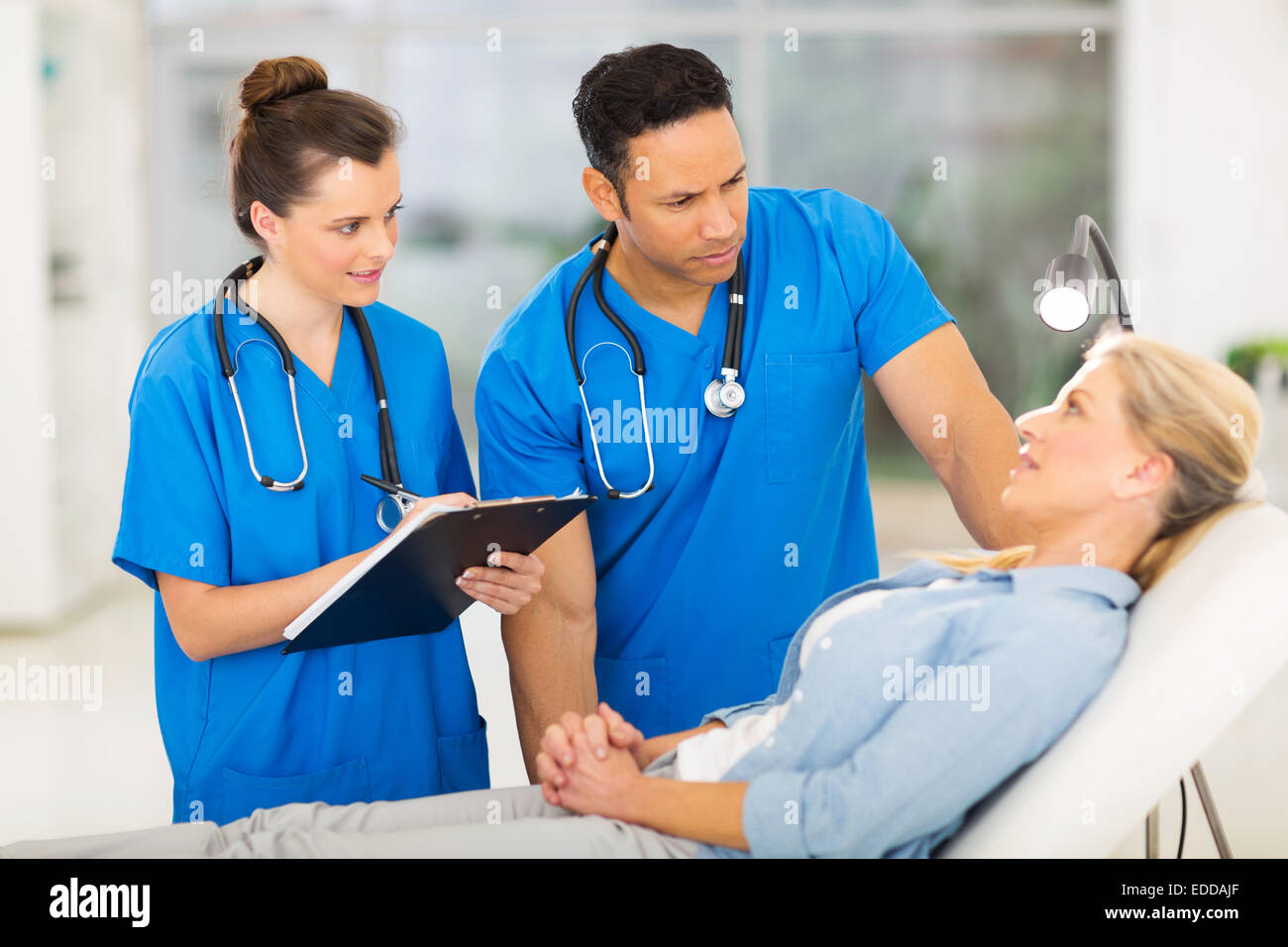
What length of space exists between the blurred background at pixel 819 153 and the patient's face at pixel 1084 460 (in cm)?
323

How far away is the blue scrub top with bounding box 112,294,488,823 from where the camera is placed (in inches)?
57.4

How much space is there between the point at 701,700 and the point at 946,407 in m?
0.56

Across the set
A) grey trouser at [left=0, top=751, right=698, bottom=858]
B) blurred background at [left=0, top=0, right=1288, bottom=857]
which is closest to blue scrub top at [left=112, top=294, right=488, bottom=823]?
grey trouser at [left=0, top=751, right=698, bottom=858]

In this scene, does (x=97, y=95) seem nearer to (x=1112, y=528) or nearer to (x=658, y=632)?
(x=658, y=632)

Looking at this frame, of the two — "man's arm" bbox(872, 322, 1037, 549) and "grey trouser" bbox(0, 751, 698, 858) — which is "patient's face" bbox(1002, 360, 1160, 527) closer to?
"man's arm" bbox(872, 322, 1037, 549)

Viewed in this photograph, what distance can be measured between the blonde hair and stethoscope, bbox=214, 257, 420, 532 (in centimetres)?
85

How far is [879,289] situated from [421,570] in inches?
31.6

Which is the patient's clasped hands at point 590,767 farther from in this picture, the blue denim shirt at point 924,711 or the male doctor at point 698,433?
the male doctor at point 698,433

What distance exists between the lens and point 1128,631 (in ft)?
4.05

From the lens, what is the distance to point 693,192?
153cm

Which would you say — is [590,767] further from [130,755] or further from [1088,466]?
[130,755]

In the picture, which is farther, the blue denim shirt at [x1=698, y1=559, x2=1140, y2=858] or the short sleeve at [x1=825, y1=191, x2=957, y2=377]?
the short sleeve at [x1=825, y1=191, x2=957, y2=377]

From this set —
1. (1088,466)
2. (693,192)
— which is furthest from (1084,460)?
(693,192)
